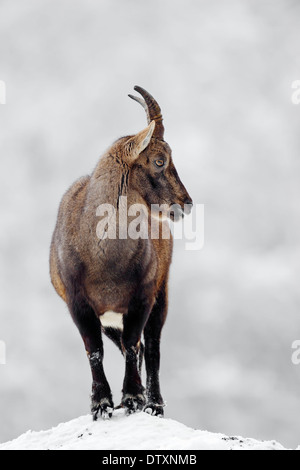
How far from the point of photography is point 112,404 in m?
9.75

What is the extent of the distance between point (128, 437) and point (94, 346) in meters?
1.53

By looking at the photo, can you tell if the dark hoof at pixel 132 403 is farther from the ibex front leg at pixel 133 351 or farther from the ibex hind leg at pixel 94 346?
the ibex hind leg at pixel 94 346

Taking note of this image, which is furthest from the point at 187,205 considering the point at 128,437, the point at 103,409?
the point at 128,437

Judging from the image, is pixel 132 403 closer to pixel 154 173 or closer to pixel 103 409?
pixel 103 409

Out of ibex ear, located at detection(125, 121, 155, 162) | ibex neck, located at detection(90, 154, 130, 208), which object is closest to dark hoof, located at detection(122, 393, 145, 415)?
ibex neck, located at detection(90, 154, 130, 208)

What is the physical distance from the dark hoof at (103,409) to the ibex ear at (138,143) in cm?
343

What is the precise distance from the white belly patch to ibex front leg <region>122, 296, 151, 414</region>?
19 cm

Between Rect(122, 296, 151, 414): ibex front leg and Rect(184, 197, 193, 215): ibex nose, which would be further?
Rect(184, 197, 193, 215): ibex nose

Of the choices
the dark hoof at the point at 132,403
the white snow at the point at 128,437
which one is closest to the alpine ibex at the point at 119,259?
the dark hoof at the point at 132,403

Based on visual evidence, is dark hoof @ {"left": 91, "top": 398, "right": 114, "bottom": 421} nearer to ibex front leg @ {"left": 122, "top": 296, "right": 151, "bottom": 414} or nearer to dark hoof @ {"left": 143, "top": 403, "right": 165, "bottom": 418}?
ibex front leg @ {"left": 122, "top": 296, "right": 151, "bottom": 414}

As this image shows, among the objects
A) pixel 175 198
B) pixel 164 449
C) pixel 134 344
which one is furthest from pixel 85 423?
pixel 175 198

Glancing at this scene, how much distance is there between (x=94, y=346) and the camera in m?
9.91

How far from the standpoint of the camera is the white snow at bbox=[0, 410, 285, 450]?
27.3ft
